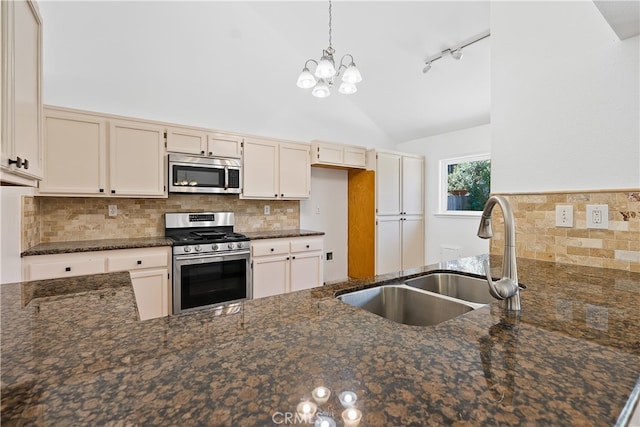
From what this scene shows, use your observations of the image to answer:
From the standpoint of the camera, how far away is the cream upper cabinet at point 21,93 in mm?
939

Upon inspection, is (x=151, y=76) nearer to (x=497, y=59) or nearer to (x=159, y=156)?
(x=159, y=156)

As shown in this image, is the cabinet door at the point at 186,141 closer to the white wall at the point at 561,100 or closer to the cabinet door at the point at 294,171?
the cabinet door at the point at 294,171

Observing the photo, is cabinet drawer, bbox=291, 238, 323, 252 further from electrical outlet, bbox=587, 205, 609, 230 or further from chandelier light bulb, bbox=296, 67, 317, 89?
electrical outlet, bbox=587, 205, 609, 230

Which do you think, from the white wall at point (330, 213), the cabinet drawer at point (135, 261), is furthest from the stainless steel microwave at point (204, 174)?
the white wall at point (330, 213)

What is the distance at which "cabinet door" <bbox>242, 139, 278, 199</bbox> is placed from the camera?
3.36 metres

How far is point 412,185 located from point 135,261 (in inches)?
148

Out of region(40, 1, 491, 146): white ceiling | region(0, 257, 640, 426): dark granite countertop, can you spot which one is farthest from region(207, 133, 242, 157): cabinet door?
region(0, 257, 640, 426): dark granite countertop

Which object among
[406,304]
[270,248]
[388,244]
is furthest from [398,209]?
[406,304]

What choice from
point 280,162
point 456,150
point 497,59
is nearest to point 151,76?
point 280,162

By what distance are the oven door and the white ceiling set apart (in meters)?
1.63

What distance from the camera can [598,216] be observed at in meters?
1.44

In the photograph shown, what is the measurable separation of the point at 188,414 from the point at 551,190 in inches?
76.5

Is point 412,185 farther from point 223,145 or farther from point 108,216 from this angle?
point 108,216

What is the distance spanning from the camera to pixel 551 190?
5.31 ft
